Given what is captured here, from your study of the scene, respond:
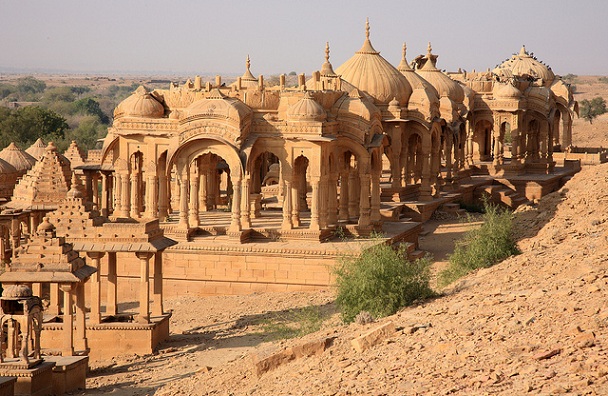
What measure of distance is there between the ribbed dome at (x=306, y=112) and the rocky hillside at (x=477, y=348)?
24.9 ft

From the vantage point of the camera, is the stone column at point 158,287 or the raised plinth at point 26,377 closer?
the raised plinth at point 26,377

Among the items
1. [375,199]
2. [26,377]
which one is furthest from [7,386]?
[375,199]

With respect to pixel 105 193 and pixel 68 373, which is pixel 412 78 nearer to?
pixel 105 193

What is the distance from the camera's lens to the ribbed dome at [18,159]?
3022 centimetres

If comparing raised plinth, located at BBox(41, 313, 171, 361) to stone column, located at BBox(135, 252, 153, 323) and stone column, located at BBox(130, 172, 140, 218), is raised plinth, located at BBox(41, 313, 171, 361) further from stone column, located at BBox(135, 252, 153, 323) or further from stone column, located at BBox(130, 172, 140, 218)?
stone column, located at BBox(130, 172, 140, 218)

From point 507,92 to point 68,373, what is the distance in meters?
23.9

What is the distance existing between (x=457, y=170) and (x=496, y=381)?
24.5m

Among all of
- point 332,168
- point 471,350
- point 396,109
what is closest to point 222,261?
point 332,168

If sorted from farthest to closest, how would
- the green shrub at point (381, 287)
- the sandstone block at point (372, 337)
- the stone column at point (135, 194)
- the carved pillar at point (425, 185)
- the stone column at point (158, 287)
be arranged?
the carved pillar at point (425, 185) < the stone column at point (135, 194) < the stone column at point (158, 287) < the green shrub at point (381, 287) < the sandstone block at point (372, 337)

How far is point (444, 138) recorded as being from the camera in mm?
34281

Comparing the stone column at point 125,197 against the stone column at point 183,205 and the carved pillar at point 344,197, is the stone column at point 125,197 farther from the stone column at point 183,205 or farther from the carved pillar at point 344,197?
the carved pillar at point 344,197

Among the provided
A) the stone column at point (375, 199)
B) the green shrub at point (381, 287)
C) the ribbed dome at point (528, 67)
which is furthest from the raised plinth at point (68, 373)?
the ribbed dome at point (528, 67)

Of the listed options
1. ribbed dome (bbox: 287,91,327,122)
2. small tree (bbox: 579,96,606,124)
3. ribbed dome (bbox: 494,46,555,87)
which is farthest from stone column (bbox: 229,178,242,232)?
small tree (bbox: 579,96,606,124)

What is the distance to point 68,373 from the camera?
16.5 m
